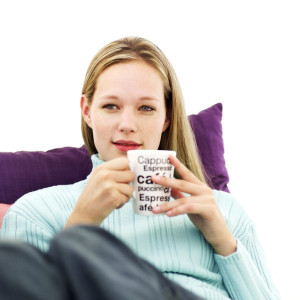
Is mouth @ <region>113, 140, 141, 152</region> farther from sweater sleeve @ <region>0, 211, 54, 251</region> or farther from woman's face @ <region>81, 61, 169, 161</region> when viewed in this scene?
sweater sleeve @ <region>0, 211, 54, 251</region>

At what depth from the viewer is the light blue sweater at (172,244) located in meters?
1.33

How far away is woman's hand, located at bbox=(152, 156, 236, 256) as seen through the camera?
1187 mm

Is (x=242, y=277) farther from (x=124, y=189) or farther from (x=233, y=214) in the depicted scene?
(x=124, y=189)

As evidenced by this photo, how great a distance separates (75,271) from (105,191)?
482 millimetres

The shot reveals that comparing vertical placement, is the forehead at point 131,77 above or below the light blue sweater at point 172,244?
above

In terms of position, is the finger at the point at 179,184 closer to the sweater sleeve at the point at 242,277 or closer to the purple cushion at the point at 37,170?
the sweater sleeve at the point at 242,277

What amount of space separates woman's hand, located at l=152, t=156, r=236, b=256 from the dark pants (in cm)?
39

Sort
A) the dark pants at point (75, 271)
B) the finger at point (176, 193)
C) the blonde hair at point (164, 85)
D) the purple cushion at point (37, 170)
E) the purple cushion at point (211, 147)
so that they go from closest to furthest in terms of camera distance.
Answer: the dark pants at point (75, 271) < the finger at point (176, 193) < the blonde hair at point (164, 85) < the purple cushion at point (37, 170) < the purple cushion at point (211, 147)

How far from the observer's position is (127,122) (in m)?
1.43

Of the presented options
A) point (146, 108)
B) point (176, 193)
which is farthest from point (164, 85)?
point (176, 193)

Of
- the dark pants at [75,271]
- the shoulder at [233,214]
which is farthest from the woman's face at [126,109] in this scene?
the dark pants at [75,271]

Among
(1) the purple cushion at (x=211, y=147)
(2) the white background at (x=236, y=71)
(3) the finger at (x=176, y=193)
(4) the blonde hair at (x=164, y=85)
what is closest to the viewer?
(3) the finger at (x=176, y=193)

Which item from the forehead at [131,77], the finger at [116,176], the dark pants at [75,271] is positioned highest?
the forehead at [131,77]

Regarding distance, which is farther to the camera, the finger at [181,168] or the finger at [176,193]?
the finger at [176,193]
